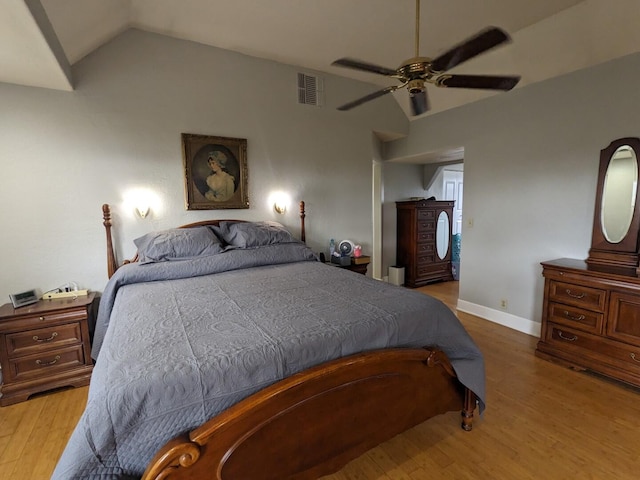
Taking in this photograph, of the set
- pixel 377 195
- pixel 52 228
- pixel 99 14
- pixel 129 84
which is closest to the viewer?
pixel 99 14

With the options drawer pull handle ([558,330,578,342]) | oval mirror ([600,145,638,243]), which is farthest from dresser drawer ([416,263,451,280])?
→ oval mirror ([600,145,638,243])

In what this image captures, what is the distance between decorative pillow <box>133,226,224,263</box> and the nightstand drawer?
85cm

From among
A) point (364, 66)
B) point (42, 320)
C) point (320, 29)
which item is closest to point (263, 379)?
point (364, 66)

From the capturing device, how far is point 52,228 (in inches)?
105

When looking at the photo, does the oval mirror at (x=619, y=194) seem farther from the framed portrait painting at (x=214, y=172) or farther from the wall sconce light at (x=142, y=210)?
the wall sconce light at (x=142, y=210)

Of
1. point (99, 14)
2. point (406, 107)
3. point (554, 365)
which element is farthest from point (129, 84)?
point (554, 365)

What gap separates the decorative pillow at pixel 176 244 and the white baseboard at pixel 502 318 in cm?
306

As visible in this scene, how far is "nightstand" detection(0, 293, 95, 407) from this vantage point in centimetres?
226

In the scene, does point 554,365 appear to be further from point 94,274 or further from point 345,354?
point 94,274

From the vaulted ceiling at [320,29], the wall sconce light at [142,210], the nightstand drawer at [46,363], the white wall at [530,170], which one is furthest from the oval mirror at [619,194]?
the nightstand drawer at [46,363]

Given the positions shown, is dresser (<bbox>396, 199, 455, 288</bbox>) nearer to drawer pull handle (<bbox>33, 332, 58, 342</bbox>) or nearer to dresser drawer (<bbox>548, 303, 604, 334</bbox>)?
dresser drawer (<bbox>548, 303, 604, 334</bbox>)

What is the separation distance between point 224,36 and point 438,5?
1.89 m

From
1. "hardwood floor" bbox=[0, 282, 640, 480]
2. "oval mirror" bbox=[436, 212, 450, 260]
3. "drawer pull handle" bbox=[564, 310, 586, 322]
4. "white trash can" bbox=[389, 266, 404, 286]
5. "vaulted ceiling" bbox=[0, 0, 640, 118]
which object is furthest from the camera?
"oval mirror" bbox=[436, 212, 450, 260]

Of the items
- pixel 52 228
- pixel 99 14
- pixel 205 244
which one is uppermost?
pixel 99 14
